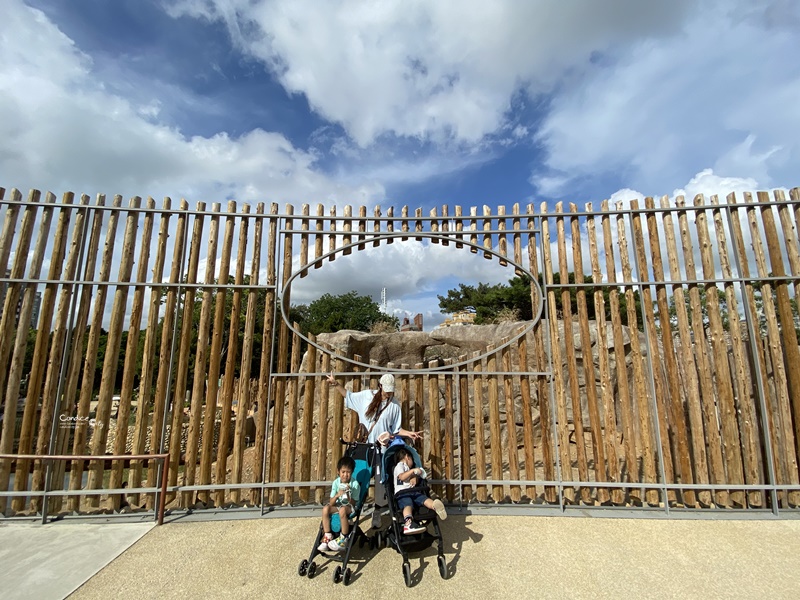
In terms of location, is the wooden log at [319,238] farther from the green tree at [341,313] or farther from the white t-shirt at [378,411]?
the green tree at [341,313]

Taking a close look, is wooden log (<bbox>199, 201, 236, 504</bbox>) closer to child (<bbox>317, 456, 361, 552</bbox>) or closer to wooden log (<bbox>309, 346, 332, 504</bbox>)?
wooden log (<bbox>309, 346, 332, 504</bbox>)

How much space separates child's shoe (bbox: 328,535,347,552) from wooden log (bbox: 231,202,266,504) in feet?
5.38

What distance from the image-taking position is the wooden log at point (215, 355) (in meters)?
4.59

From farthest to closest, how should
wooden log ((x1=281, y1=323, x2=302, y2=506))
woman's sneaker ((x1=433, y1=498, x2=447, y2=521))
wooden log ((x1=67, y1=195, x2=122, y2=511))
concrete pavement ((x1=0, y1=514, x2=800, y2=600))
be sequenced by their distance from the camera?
wooden log ((x1=281, y1=323, x2=302, y2=506)) → wooden log ((x1=67, y1=195, x2=122, y2=511)) → woman's sneaker ((x1=433, y1=498, x2=447, y2=521)) → concrete pavement ((x1=0, y1=514, x2=800, y2=600))

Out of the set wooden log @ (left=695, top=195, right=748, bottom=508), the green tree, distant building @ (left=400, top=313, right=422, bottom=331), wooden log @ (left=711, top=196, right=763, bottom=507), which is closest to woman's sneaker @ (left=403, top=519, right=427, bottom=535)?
wooden log @ (left=695, top=195, right=748, bottom=508)

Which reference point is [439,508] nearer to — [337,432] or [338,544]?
[338,544]

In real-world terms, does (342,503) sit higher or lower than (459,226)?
lower

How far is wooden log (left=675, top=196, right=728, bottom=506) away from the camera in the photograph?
4.51m

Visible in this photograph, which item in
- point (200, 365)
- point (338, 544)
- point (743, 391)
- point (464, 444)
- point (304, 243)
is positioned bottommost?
point (338, 544)

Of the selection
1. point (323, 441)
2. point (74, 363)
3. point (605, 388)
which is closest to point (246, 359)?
point (323, 441)

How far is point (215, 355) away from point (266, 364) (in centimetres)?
58

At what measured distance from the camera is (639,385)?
4695mm

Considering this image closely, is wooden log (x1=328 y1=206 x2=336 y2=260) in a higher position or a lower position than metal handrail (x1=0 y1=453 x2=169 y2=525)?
higher

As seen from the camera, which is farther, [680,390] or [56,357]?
[680,390]
